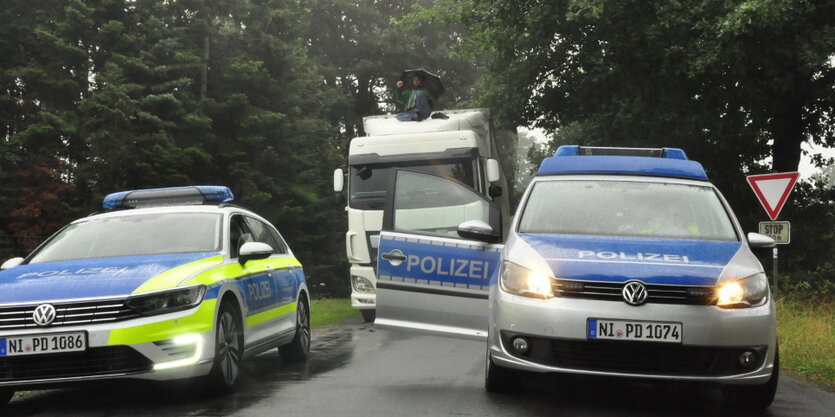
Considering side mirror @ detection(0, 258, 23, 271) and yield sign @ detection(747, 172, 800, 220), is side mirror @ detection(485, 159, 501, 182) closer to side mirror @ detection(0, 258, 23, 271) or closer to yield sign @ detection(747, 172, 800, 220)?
yield sign @ detection(747, 172, 800, 220)

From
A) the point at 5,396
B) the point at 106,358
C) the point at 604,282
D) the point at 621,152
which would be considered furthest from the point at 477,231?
the point at 5,396

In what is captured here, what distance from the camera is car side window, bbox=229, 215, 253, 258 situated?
9383 mm

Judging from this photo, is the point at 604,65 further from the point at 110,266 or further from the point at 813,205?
the point at 110,266

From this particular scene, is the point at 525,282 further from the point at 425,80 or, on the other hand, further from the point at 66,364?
the point at 425,80

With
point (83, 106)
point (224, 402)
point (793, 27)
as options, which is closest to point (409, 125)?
point (793, 27)

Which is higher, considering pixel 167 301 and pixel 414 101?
pixel 414 101

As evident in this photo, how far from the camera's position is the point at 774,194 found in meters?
16.0

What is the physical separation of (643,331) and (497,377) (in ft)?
4.69

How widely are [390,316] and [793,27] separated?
1340cm

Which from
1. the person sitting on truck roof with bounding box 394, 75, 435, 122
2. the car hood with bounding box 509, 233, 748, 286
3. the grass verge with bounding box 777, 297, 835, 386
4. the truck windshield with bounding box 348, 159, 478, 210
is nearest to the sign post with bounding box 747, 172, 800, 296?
the grass verge with bounding box 777, 297, 835, 386

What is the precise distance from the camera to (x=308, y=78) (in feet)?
128

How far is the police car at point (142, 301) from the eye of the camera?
24.4 ft

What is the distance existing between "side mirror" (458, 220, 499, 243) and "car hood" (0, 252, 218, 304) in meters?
2.16

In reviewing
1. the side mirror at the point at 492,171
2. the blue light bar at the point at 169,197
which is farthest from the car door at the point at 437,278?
the side mirror at the point at 492,171
